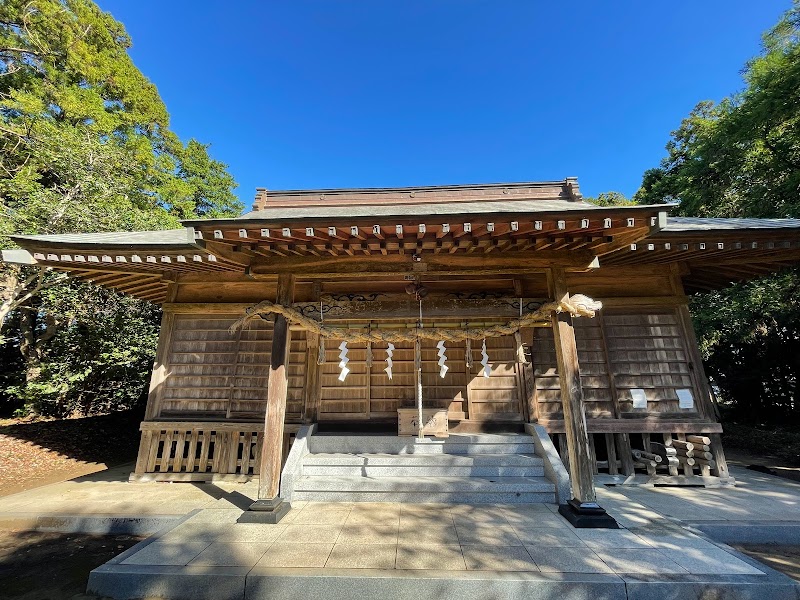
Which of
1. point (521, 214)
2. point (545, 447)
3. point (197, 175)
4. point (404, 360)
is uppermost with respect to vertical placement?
point (197, 175)

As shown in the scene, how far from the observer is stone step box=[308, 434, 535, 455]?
17.6 feet

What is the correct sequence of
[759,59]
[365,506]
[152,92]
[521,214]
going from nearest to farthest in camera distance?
1. [521,214]
2. [365,506]
3. [759,59]
4. [152,92]

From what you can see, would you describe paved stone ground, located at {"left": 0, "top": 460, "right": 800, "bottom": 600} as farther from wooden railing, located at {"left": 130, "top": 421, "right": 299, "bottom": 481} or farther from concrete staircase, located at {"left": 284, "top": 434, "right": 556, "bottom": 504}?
wooden railing, located at {"left": 130, "top": 421, "right": 299, "bottom": 481}

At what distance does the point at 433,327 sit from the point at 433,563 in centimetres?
A: 291

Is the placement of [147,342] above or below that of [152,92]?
below

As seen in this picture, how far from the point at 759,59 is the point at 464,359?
560 inches

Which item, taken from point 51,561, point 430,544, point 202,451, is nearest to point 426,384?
point 430,544

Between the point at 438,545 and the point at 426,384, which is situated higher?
the point at 426,384

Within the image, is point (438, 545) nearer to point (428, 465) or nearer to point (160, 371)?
point (428, 465)

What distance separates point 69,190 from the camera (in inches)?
373

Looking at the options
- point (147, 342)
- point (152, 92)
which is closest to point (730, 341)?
point (147, 342)

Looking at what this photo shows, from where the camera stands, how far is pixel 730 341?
39.8 feet

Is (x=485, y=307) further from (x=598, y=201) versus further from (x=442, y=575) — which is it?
(x=598, y=201)

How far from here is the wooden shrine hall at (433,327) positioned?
4.26 m
